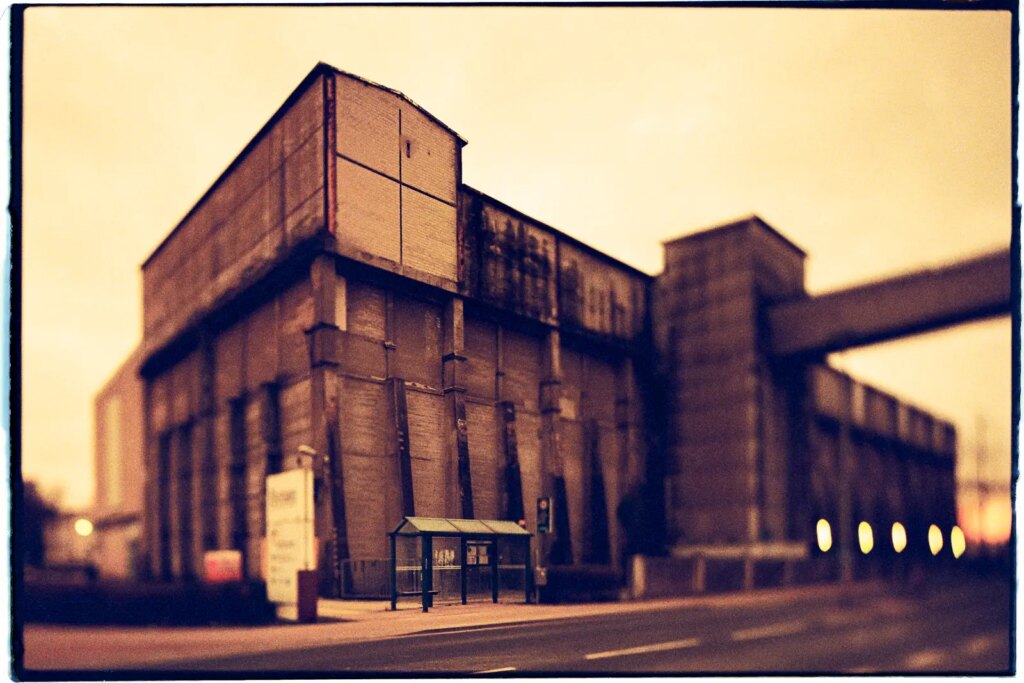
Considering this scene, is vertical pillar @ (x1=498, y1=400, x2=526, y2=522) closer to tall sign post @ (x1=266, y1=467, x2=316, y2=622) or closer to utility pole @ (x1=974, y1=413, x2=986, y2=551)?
tall sign post @ (x1=266, y1=467, x2=316, y2=622)

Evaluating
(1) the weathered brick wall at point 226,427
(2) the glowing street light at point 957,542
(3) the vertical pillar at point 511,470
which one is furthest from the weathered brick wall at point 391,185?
(2) the glowing street light at point 957,542

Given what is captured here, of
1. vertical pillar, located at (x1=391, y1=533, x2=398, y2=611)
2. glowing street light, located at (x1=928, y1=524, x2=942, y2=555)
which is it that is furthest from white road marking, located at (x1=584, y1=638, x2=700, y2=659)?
glowing street light, located at (x1=928, y1=524, x2=942, y2=555)

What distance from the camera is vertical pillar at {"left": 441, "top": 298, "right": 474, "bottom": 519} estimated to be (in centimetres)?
991

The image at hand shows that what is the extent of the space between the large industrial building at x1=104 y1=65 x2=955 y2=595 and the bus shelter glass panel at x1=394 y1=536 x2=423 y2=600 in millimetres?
170

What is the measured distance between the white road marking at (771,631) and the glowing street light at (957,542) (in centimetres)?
216

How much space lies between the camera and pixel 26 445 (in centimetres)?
988

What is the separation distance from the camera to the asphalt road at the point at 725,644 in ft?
31.8

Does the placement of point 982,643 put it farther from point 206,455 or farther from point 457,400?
point 206,455

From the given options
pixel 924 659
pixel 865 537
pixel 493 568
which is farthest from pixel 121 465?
pixel 924 659

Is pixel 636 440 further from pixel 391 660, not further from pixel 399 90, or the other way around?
pixel 399 90

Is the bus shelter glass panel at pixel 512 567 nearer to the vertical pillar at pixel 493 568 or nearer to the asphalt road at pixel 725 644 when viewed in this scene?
the vertical pillar at pixel 493 568

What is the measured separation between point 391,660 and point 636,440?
14.5 ft

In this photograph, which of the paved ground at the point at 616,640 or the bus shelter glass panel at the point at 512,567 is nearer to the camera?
the paved ground at the point at 616,640

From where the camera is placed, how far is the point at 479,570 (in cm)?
985
